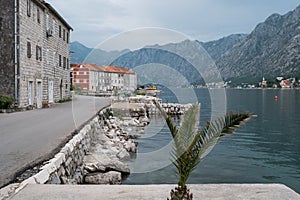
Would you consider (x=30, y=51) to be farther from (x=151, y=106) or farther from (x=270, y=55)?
(x=270, y=55)

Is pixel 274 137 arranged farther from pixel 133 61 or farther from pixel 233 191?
pixel 233 191

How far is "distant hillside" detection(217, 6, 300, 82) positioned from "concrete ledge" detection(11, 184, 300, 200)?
547 feet

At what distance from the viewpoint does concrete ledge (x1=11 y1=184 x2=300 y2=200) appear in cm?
662

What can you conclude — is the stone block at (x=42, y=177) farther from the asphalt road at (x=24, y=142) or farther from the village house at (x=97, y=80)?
the village house at (x=97, y=80)

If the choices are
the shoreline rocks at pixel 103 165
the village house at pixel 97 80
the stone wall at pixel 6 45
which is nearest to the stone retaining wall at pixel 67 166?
the shoreline rocks at pixel 103 165

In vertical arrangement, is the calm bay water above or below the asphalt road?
below

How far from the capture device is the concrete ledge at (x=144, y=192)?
662 cm

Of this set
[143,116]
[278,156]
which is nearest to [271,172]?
[278,156]

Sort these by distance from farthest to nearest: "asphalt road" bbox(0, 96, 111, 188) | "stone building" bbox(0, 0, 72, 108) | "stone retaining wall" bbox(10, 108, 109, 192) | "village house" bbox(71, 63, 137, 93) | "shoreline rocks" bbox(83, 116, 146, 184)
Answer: "village house" bbox(71, 63, 137, 93) → "stone building" bbox(0, 0, 72, 108) → "shoreline rocks" bbox(83, 116, 146, 184) → "asphalt road" bbox(0, 96, 111, 188) → "stone retaining wall" bbox(10, 108, 109, 192)

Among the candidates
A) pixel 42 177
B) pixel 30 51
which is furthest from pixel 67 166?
pixel 30 51

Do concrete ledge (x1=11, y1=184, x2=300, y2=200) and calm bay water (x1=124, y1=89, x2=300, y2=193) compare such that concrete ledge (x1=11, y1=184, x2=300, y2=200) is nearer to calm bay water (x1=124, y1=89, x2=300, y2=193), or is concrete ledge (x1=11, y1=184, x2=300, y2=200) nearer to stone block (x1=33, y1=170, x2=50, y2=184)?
stone block (x1=33, y1=170, x2=50, y2=184)

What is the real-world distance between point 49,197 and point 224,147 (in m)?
17.6

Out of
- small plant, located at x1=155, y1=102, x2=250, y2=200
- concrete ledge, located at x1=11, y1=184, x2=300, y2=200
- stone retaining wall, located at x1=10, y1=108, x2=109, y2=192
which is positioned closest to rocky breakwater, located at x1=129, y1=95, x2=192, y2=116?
stone retaining wall, located at x1=10, y1=108, x2=109, y2=192

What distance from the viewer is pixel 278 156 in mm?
20484
